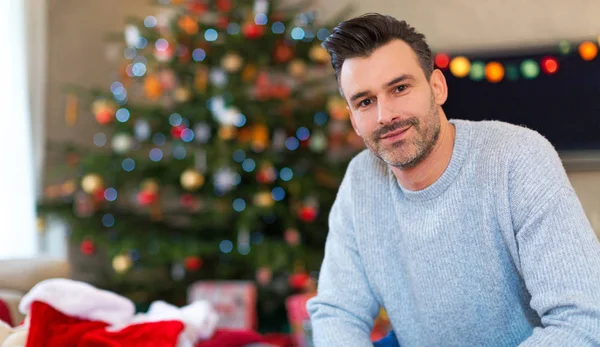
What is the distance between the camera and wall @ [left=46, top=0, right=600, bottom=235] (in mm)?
3311

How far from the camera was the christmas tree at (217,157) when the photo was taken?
3.56 meters

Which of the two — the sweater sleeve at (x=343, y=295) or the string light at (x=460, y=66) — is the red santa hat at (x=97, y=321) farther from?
the string light at (x=460, y=66)

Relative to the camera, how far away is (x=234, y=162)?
3.57 metres

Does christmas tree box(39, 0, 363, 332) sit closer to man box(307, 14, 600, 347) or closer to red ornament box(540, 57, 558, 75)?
red ornament box(540, 57, 558, 75)

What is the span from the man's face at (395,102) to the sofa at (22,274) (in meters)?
1.14

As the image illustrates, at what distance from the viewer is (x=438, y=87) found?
1588mm

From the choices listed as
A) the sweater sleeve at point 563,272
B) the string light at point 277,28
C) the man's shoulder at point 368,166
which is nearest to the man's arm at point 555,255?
the sweater sleeve at point 563,272

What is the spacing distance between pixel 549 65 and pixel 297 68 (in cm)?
130

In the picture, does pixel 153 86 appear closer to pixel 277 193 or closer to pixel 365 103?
pixel 277 193

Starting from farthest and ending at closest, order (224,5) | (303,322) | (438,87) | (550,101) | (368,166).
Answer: (224,5), (550,101), (303,322), (368,166), (438,87)

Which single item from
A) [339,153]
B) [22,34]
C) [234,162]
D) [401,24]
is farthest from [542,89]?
[22,34]

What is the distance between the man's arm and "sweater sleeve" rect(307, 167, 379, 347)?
1.38 ft

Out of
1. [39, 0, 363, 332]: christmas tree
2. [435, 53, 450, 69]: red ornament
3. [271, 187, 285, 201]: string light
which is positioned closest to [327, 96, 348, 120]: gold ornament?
[39, 0, 363, 332]: christmas tree

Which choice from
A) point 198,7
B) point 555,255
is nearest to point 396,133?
point 555,255
